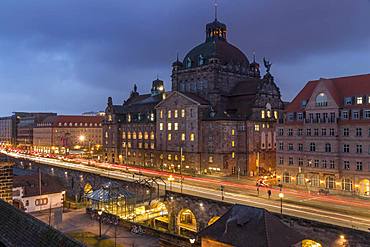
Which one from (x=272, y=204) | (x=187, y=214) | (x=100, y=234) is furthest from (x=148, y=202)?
(x=272, y=204)

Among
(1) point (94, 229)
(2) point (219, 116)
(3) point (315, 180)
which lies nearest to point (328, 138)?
(3) point (315, 180)

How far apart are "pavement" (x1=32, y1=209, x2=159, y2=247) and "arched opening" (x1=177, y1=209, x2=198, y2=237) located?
41.4 feet

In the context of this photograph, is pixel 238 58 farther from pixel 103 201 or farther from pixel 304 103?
pixel 103 201

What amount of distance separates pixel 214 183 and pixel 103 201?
24674 millimetres

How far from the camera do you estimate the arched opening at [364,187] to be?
55.4 m

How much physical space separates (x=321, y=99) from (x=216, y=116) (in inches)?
1239

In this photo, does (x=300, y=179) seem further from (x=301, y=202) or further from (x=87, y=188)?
(x=87, y=188)

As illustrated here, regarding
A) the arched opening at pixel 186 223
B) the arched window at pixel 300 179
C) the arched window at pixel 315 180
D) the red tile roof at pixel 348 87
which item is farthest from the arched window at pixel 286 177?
the arched opening at pixel 186 223

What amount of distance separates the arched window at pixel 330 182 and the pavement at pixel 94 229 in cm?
3515

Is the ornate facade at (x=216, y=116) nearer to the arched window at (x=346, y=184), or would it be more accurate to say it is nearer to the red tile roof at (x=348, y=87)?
the red tile roof at (x=348, y=87)

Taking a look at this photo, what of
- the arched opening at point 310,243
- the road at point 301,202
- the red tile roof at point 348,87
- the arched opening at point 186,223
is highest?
the red tile roof at point 348,87

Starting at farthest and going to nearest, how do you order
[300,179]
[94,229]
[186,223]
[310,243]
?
[300,179], [186,223], [94,229], [310,243]

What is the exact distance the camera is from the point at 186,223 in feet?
181

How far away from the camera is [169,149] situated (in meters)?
99.6
